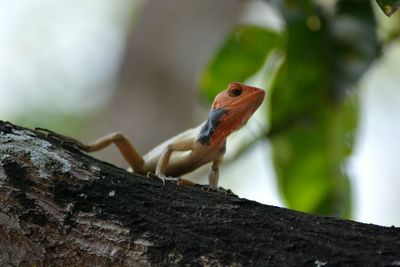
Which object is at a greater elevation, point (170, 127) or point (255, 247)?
point (170, 127)

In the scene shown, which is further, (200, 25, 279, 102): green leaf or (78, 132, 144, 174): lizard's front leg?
(200, 25, 279, 102): green leaf

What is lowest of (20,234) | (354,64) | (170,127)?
(20,234)

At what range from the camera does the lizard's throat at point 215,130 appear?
393 cm

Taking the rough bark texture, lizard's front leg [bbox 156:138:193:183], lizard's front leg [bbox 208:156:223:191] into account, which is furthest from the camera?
lizard's front leg [bbox 208:156:223:191]

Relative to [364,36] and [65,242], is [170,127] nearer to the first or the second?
[364,36]

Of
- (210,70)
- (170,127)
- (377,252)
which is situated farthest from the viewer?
(170,127)

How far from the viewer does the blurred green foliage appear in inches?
173

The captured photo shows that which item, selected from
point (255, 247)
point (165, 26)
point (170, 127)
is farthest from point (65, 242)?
point (165, 26)

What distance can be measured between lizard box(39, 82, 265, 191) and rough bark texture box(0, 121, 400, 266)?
1185mm

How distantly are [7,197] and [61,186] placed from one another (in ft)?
0.58

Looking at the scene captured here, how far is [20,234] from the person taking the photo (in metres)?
2.41

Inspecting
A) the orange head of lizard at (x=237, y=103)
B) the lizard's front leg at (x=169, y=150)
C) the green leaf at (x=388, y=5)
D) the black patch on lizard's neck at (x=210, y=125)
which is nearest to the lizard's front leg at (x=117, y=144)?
the lizard's front leg at (x=169, y=150)

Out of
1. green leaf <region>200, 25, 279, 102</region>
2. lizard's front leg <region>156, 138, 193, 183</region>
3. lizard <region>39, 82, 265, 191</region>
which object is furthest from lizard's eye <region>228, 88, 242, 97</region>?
green leaf <region>200, 25, 279, 102</region>

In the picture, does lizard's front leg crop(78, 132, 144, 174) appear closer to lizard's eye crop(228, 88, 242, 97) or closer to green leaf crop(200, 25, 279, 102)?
lizard's eye crop(228, 88, 242, 97)
